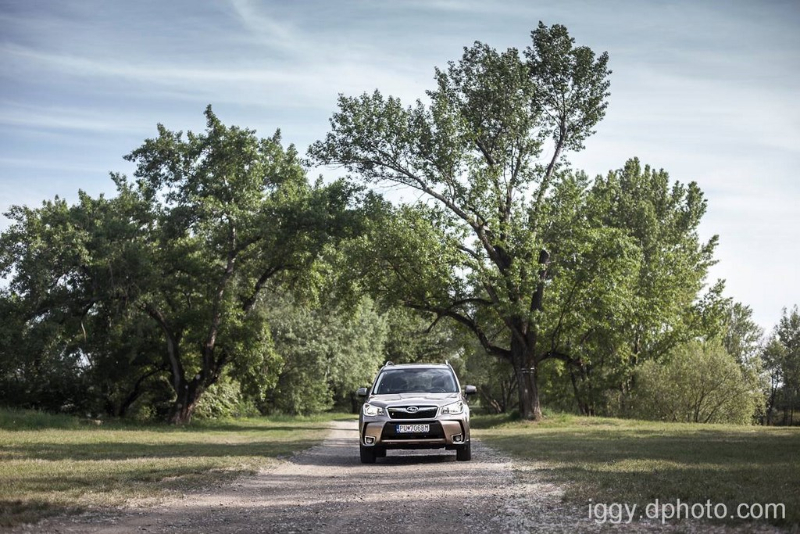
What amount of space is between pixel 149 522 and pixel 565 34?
30321 millimetres

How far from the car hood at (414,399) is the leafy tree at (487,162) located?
14.9 meters

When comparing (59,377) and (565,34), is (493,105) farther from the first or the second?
(59,377)

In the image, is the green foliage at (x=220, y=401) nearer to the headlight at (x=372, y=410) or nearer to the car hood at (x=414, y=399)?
the car hood at (x=414, y=399)

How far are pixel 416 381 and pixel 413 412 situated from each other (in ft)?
4.87

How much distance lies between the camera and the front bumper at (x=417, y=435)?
14.0 m

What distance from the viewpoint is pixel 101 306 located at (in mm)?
31656

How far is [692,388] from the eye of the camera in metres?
44.4

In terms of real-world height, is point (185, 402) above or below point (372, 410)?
below

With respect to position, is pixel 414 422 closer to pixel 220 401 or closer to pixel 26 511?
pixel 26 511

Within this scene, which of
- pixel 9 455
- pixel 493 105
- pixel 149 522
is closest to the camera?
pixel 149 522

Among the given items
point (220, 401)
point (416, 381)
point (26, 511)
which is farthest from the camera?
point (220, 401)

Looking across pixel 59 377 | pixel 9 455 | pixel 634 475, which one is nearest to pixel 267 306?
pixel 59 377

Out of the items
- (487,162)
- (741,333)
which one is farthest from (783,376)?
(487,162)

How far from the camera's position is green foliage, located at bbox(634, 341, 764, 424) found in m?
44.2
